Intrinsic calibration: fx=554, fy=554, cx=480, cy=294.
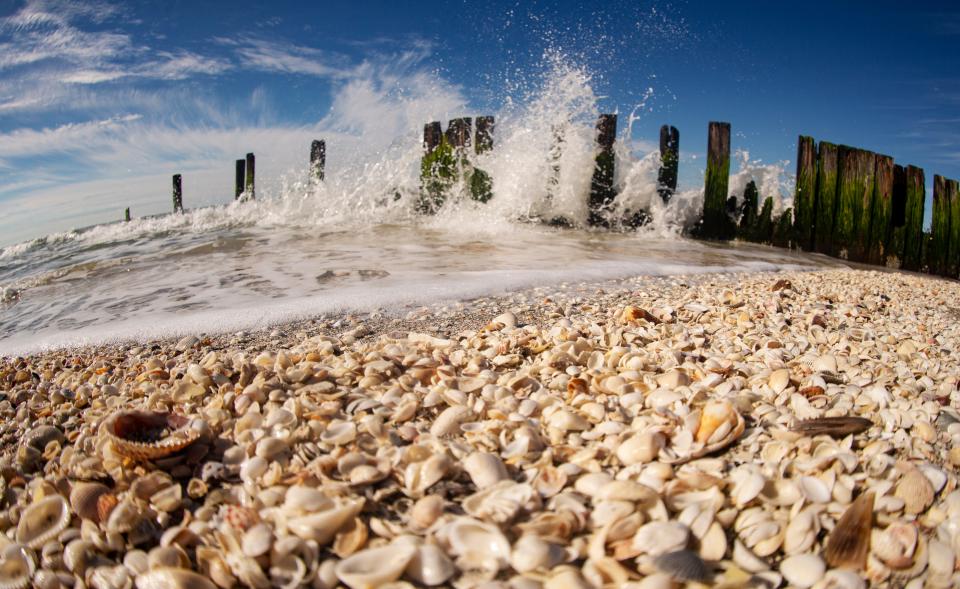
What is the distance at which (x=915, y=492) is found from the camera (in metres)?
1.14

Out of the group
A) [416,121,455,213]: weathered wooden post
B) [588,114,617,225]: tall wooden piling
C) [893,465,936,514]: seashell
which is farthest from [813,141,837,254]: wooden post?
[893,465,936,514]: seashell

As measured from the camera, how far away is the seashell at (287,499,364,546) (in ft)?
3.60

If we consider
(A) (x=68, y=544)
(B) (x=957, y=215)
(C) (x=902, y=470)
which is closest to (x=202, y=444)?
(A) (x=68, y=544)

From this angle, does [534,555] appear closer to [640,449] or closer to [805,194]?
[640,449]

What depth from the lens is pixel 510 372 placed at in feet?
6.39

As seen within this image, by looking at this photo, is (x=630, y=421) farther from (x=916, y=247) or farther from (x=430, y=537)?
(x=916, y=247)

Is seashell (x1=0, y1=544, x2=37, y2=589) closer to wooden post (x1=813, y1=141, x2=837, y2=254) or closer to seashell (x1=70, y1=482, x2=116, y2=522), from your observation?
seashell (x1=70, y1=482, x2=116, y2=522)

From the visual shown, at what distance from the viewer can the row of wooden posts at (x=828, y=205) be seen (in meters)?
7.90

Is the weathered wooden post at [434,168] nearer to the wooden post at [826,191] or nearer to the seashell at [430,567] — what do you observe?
the wooden post at [826,191]

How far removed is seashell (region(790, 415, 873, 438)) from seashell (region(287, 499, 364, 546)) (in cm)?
110

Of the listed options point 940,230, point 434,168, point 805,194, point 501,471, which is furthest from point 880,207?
point 501,471

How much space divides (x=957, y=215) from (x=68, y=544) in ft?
36.5

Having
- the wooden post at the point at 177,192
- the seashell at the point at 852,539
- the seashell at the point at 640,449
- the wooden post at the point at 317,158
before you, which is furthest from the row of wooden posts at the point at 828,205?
the wooden post at the point at 177,192

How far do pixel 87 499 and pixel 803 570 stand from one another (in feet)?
5.02
